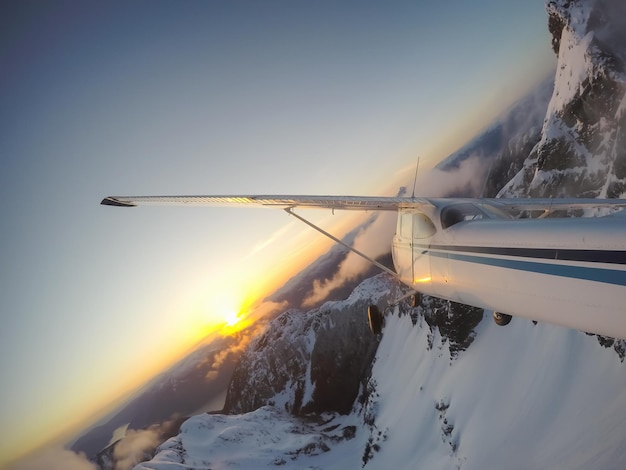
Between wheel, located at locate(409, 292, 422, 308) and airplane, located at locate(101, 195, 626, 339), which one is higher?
airplane, located at locate(101, 195, 626, 339)

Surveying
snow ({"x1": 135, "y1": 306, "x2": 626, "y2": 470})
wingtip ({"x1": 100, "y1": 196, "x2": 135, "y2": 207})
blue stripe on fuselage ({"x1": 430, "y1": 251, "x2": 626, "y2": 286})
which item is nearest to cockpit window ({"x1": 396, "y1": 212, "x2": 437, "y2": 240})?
blue stripe on fuselage ({"x1": 430, "y1": 251, "x2": 626, "y2": 286})

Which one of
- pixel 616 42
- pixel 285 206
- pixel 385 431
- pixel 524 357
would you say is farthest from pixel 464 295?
pixel 385 431

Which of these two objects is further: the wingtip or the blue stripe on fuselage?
the wingtip

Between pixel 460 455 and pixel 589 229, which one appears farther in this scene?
pixel 460 455

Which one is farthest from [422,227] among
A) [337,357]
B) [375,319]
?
[337,357]

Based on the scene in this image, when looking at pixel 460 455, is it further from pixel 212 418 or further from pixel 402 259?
pixel 212 418

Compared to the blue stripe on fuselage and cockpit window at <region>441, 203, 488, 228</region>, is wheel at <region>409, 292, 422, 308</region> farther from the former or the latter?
the blue stripe on fuselage

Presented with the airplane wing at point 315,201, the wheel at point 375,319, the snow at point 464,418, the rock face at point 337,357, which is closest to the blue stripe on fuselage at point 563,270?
the airplane wing at point 315,201
